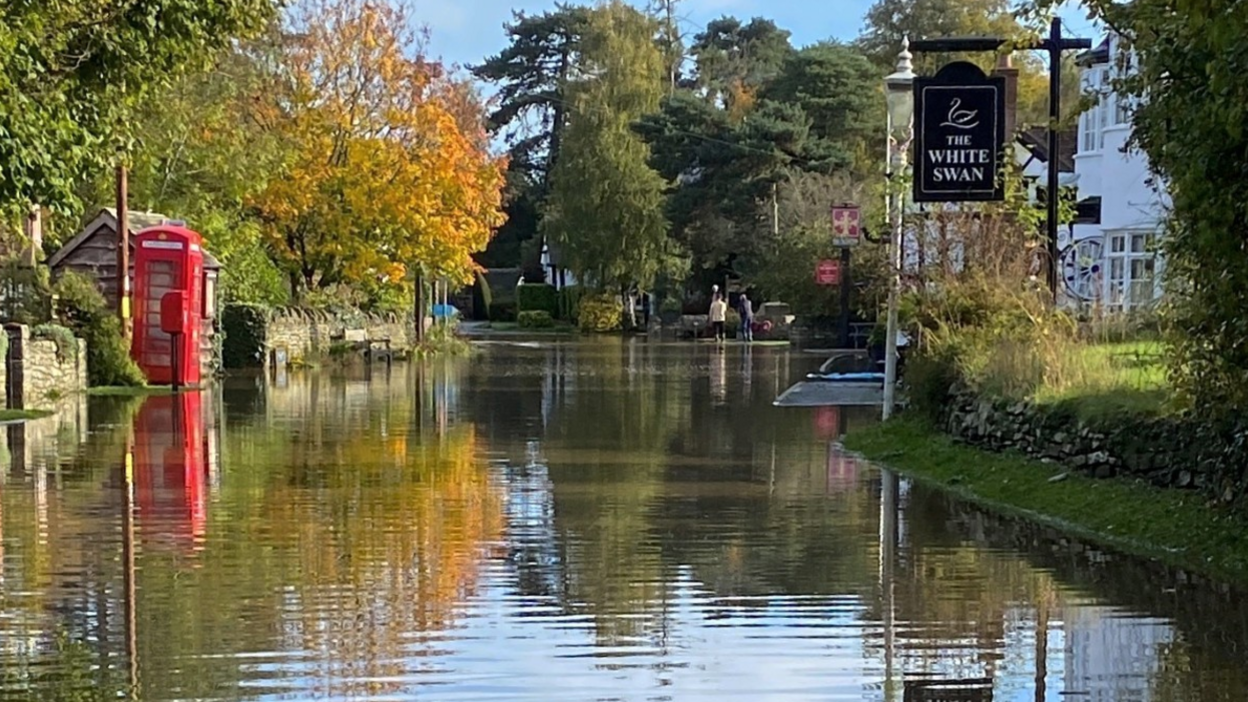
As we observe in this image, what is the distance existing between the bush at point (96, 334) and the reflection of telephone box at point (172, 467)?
2699 mm

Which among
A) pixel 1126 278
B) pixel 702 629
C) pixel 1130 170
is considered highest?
pixel 1130 170

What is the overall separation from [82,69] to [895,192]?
10829mm

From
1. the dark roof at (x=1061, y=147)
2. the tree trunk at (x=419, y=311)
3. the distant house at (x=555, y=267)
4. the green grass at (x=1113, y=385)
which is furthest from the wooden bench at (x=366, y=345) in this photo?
the distant house at (x=555, y=267)

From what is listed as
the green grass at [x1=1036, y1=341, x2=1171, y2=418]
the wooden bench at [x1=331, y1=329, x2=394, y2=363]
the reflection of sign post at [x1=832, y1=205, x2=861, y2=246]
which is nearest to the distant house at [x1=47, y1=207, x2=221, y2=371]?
the wooden bench at [x1=331, y1=329, x2=394, y2=363]

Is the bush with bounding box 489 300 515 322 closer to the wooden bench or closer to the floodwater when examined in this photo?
the wooden bench

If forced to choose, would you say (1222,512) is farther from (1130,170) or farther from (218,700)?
(1130,170)

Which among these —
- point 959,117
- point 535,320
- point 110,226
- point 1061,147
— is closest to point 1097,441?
point 959,117

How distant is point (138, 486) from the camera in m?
14.7

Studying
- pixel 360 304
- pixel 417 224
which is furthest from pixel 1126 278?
pixel 360 304

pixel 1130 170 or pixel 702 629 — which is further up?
pixel 1130 170

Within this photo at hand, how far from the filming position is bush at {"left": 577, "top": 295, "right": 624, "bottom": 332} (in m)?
67.8

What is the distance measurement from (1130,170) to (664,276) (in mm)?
34610

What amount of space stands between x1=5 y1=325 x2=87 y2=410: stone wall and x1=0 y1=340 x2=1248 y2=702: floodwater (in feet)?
12.1

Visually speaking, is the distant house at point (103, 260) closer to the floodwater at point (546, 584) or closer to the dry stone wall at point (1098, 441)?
the floodwater at point (546, 584)
